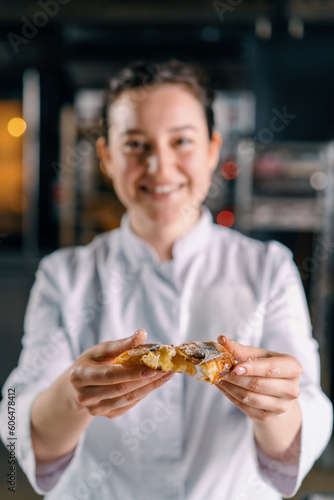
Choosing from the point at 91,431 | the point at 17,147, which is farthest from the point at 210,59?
the point at 91,431

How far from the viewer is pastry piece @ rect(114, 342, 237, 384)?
53cm

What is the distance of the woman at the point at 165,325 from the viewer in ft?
2.46

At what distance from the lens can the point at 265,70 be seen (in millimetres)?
2215

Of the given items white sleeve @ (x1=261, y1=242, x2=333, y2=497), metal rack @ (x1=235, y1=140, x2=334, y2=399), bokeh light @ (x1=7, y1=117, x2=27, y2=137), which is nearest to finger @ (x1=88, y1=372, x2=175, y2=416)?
white sleeve @ (x1=261, y1=242, x2=333, y2=497)

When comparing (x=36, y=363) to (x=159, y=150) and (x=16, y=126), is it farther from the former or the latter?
(x=16, y=126)

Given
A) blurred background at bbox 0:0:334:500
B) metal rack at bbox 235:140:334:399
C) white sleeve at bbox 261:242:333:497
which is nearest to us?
white sleeve at bbox 261:242:333:497

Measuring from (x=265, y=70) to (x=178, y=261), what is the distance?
164 cm

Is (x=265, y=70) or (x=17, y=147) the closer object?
(x=265, y=70)

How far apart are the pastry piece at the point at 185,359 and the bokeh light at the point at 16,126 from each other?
2217 millimetres

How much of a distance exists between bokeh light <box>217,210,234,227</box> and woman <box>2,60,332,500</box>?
5.73 ft

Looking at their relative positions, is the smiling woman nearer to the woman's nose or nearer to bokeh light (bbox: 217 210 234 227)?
the woman's nose

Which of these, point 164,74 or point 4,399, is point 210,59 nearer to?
point 164,74

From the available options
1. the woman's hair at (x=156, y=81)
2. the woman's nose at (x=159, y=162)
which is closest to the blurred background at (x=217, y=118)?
the woman's hair at (x=156, y=81)

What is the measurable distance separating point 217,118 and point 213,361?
5.63 ft
